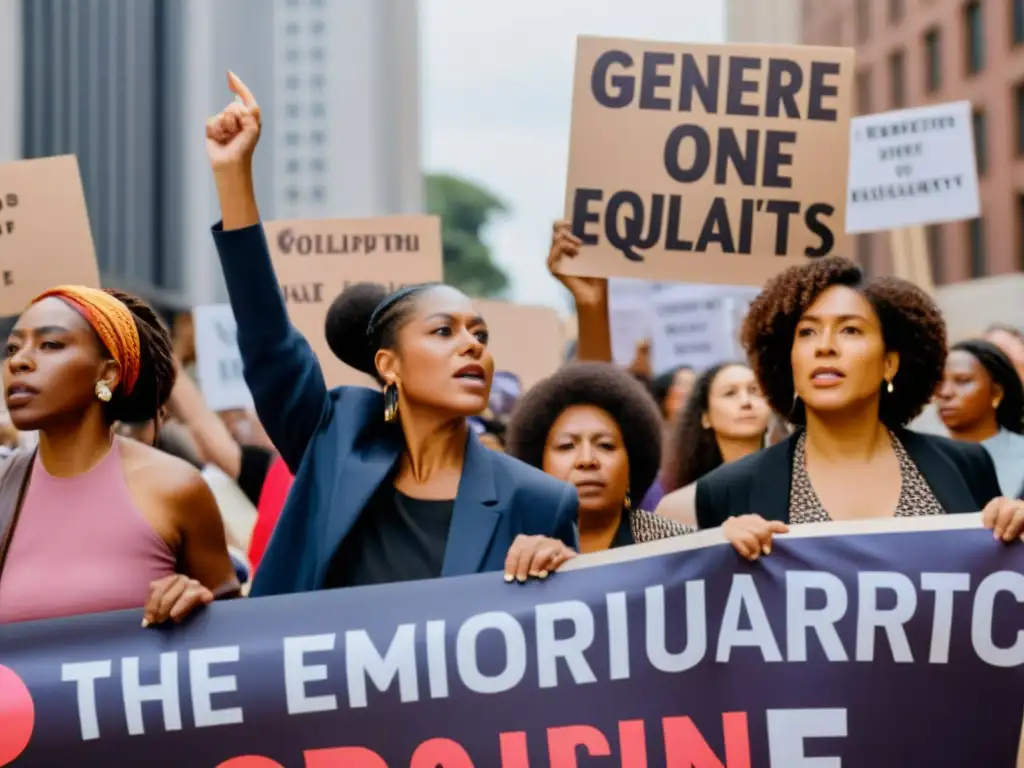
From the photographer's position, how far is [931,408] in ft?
24.4

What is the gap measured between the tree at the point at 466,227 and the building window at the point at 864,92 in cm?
4010

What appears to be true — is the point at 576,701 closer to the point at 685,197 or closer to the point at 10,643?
the point at 10,643

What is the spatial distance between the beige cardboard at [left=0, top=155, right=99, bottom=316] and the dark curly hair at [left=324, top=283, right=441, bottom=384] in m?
1.30

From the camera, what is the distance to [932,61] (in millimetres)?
37312

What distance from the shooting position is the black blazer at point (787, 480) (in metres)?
3.65

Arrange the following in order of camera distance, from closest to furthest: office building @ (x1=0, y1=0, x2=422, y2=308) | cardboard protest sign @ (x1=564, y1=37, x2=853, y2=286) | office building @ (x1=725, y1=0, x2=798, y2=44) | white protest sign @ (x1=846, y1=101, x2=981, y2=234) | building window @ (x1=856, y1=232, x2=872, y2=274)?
cardboard protest sign @ (x1=564, y1=37, x2=853, y2=286) < white protest sign @ (x1=846, y1=101, x2=981, y2=234) < office building @ (x1=0, y1=0, x2=422, y2=308) < office building @ (x1=725, y1=0, x2=798, y2=44) < building window @ (x1=856, y1=232, x2=872, y2=274)

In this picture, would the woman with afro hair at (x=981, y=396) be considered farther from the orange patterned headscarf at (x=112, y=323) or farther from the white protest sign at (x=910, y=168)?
the orange patterned headscarf at (x=112, y=323)

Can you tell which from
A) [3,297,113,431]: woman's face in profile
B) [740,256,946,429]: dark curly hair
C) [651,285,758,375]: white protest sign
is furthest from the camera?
[651,285,758,375]: white protest sign

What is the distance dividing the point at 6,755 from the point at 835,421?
1.80 m

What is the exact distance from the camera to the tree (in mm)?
82688

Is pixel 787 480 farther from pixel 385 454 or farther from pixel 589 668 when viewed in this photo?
pixel 385 454

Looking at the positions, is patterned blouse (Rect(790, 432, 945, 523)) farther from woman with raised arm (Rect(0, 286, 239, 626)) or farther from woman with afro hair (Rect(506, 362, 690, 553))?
woman with raised arm (Rect(0, 286, 239, 626))

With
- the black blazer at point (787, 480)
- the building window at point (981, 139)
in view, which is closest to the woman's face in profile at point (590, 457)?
the black blazer at point (787, 480)

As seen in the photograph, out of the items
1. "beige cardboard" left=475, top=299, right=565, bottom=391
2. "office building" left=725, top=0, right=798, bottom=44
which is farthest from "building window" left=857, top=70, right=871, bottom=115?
"beige cardboard" left=475, top=299, right=565, bottom=391
